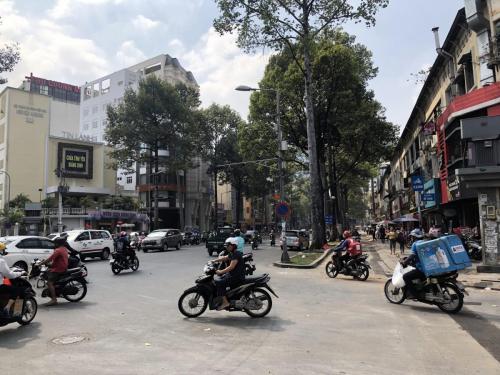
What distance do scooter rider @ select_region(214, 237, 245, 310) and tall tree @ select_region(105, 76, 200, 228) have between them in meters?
40.2

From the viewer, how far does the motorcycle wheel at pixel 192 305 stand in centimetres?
862

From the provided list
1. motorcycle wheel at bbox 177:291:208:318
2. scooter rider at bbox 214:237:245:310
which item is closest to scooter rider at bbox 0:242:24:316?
motorcycle wheel at bbox 177:291:208:318

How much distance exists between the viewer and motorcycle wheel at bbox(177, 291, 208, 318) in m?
8.62

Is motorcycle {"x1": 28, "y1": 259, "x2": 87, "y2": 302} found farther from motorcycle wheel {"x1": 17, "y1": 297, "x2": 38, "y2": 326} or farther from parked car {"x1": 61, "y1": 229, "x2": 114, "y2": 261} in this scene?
parked car {"x1": 61, "y1": 229, "x2": 114, "y2": 261}

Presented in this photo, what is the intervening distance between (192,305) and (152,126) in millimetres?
41768

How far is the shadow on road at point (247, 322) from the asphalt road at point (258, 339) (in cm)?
2

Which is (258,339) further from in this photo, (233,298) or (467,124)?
(467,124)

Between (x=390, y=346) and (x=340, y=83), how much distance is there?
29137 mm

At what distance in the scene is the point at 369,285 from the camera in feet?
44.9

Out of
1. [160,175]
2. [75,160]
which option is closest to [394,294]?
[160,175]

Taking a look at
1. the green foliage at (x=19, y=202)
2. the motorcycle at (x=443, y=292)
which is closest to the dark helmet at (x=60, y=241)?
the motorcycle at (x=443, y=292)

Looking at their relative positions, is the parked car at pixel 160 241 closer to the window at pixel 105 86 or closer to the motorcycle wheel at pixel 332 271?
the motorcycle wheel at pixel 332 271

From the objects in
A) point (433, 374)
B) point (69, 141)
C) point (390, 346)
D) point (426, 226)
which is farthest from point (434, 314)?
point (69, 141)

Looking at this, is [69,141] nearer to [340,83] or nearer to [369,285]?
[340,83]
